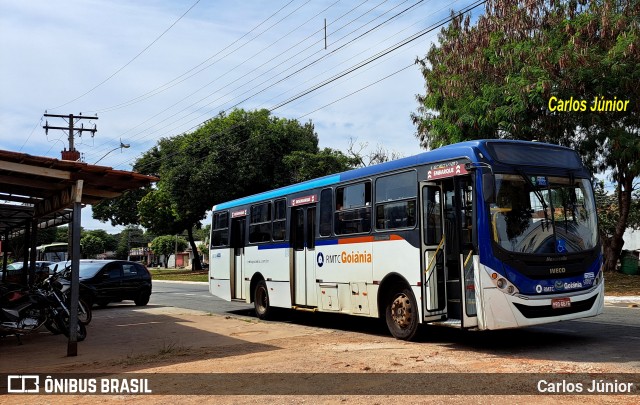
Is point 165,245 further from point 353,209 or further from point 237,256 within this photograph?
point 353,209

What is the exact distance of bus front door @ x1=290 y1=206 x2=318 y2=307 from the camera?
13.0 meters

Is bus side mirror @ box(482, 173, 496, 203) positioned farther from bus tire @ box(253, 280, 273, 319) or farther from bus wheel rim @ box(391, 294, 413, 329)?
bus tire @ box(253, 280, 273, 319)

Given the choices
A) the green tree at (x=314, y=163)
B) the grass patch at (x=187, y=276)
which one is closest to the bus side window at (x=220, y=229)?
the green tree at (x=314, y=163)

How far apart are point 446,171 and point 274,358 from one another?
4021mm

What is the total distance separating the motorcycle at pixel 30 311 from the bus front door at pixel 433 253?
6.82 m

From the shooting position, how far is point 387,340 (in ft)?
34.0

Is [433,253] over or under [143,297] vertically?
over

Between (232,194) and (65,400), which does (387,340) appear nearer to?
(65,400)

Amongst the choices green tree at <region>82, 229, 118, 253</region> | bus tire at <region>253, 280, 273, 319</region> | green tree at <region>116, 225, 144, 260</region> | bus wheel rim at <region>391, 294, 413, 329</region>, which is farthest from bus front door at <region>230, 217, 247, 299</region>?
green tree at <region>116, 225, 144, 260</region>

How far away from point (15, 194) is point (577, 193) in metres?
12.1

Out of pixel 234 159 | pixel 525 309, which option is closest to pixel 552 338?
pixel 525 309

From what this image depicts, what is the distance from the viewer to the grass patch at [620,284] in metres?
20.7

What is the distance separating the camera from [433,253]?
963 cm

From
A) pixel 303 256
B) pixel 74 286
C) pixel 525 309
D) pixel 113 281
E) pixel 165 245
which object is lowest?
pixel 525 309
